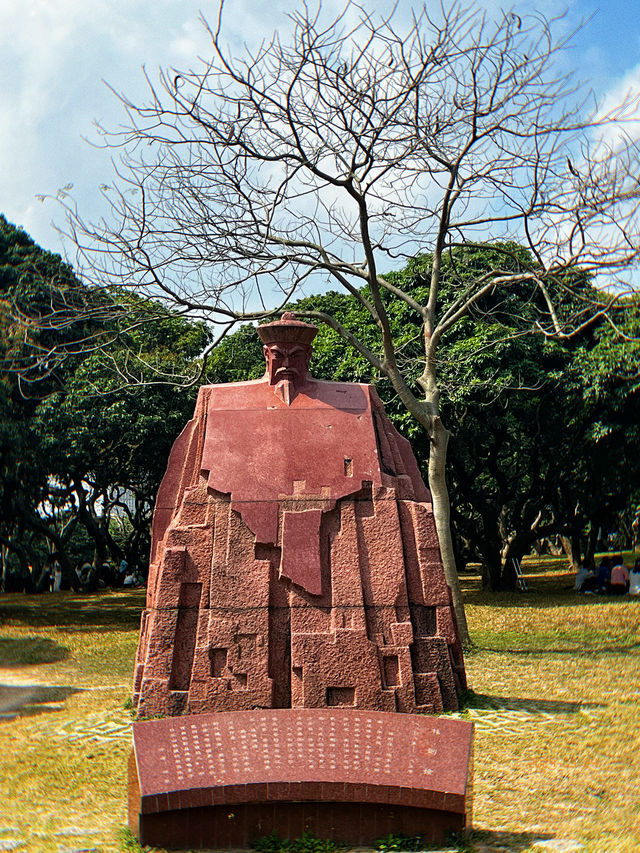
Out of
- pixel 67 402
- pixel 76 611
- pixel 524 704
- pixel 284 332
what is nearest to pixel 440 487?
pixel 524 704

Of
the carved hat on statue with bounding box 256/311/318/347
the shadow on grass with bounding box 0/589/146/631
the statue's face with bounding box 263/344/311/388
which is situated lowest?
the shadow on grass with bounding box 0/589/146/631

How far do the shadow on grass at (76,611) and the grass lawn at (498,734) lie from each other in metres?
1.73

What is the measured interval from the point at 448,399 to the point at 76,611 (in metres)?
9.47

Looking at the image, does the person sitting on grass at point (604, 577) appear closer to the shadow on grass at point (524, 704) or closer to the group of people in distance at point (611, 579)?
the group of people in distance at point (611, 579)

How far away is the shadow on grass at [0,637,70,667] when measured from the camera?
12196 mm

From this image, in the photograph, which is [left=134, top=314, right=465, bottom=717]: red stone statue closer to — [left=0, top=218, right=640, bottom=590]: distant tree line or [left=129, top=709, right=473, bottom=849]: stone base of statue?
[left=129, top=709, right=473, bottom=849]: stone base of statue

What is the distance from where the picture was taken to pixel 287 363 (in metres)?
8.09

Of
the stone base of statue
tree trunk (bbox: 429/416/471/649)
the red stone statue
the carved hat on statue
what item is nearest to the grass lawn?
the stone base of statue

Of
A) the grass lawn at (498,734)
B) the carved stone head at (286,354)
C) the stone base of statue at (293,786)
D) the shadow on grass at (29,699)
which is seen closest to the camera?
the stone base of statue at (293,786)

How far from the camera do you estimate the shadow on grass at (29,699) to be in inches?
341

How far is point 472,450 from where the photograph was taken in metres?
19.4

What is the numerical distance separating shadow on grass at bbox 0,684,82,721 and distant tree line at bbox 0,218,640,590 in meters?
5.59

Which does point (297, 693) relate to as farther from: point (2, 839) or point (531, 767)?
point (2, 839)

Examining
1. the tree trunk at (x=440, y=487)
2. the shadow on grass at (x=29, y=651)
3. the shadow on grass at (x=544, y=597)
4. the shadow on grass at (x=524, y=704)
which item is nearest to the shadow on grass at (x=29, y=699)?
the shadow on grass at (x=29, y=651)
